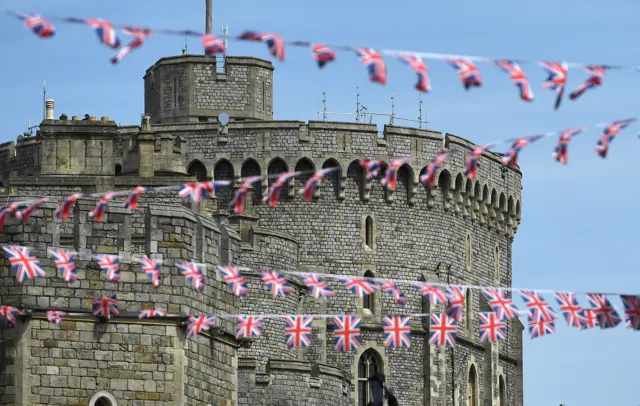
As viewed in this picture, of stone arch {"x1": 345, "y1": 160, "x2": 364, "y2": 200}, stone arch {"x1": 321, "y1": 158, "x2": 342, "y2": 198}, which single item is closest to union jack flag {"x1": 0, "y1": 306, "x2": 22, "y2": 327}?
stone arch {"x1": 321, "y1": 158, "x2": 342, "y2": 198}

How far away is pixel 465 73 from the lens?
30.2m

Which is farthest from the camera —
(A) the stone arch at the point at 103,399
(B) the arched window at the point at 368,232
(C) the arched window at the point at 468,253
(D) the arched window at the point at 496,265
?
(D) the arched window at the point at 496,265

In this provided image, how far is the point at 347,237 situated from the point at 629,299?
1721 inches

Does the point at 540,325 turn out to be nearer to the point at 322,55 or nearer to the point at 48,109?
the point at 322,55

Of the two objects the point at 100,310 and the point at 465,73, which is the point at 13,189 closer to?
the point at 100,310

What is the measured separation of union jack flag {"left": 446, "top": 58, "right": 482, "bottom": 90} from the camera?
3017cm

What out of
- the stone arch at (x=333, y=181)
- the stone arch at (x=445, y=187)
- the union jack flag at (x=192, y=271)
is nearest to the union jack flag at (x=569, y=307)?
Result: the union jack flag at (x=192, y=271)

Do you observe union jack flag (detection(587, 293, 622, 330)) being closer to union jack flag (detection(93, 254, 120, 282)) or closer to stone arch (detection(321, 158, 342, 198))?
union jack flag (detection(93, 254, 120, 282))

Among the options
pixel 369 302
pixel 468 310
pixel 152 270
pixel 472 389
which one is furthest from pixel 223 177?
pixel 152 270

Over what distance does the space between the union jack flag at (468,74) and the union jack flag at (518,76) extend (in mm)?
416

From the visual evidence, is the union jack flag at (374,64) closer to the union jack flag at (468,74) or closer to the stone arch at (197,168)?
the union jack flag at (468,74)

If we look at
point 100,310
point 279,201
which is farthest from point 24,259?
point 279,201

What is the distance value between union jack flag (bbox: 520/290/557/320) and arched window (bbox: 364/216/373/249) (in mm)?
42622

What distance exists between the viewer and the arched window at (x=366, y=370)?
3019 inches
